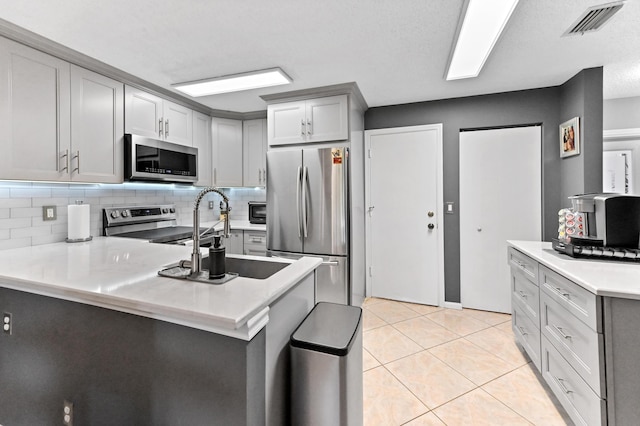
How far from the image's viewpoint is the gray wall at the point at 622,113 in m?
3.30

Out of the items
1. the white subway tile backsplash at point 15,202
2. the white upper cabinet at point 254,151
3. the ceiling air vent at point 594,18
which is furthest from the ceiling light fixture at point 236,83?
the ceiling air vent at point 594,18

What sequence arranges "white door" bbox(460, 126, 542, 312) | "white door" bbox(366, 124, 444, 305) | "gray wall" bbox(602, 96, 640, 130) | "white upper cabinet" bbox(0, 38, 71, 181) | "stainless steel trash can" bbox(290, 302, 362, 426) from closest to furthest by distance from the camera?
"stainless steel trash can" bbox(290, 302, 362, 426) < "white upper cabinet" bbox(0, 38, 71, 181) < "white door" bbox(460, 126, 542, 312) < "gray wall" bbox(602, 96, 640, 130) < "white door" bbox(366, 124, 444, 305)

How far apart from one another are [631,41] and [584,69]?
0.42 metres

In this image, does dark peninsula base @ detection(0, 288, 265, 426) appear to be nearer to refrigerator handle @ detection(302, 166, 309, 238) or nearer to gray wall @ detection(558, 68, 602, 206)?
refrigerator handle @ detection(302, 166, 309, 238)

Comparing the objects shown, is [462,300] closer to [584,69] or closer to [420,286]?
[420,286]

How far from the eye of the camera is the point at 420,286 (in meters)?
3.48

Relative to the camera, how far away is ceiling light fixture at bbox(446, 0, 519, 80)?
1670 millimetres

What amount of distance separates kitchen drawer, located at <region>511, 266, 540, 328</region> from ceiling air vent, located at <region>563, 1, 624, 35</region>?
68.7 inches

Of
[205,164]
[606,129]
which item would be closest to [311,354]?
[205,164]

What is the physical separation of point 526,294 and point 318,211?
74.9 inches

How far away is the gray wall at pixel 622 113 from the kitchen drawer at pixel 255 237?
4156mm

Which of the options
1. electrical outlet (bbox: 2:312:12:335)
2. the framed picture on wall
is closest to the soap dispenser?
electrical outlet (bbox: 2:312:12:335)

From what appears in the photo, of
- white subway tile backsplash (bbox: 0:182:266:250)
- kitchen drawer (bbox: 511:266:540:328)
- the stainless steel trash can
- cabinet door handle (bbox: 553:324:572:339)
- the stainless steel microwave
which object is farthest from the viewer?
the stainless steel microwave

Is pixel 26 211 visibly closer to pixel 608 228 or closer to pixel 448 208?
pixel 448 208
